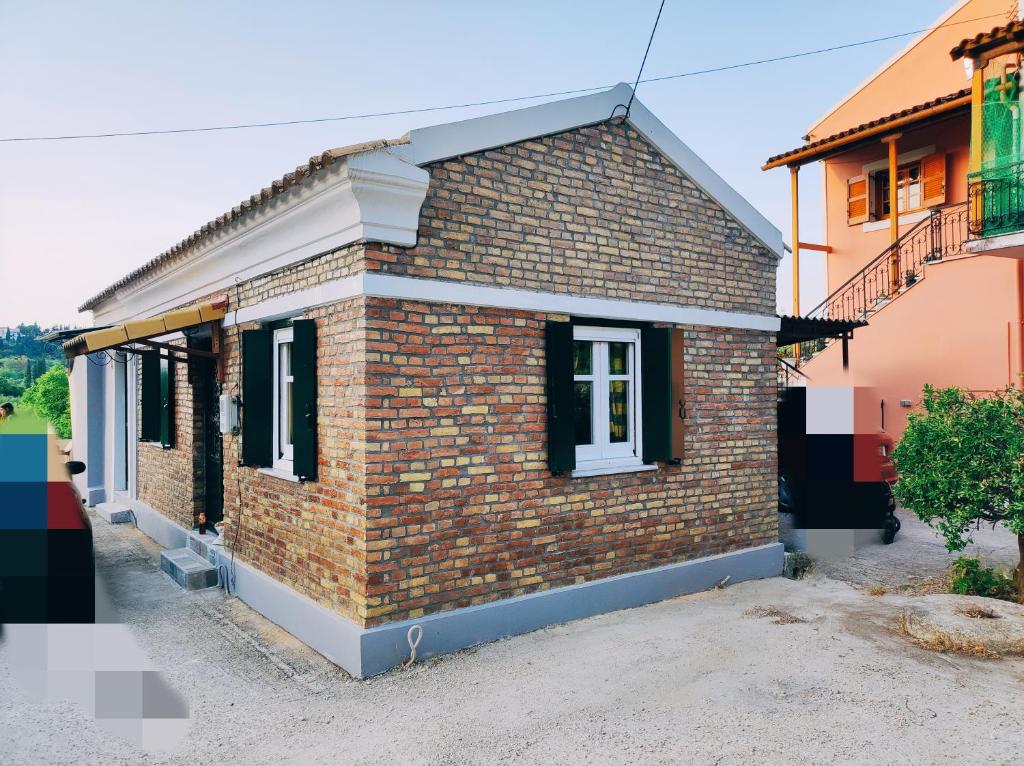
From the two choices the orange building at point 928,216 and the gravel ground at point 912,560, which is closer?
the gravel ground at point 912,560

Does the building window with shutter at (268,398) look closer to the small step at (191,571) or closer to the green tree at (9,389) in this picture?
the small step at (191,571)

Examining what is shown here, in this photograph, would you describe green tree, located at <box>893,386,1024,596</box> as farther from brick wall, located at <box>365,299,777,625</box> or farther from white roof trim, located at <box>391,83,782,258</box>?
white roof trim, located at <box>391,83,782,258</box>

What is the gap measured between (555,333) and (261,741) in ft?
12.3

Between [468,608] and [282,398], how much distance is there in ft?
9.04

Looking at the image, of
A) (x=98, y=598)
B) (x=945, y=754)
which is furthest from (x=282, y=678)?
(x=945, y=754)

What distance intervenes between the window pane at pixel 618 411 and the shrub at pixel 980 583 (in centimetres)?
376

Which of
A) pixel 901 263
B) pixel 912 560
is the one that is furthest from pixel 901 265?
pixel 912 560

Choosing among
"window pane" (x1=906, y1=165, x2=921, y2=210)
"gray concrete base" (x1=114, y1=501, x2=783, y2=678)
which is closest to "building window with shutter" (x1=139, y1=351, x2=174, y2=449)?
"gray concrete base" (x1=114, y1=501, x2=783, y2=678)

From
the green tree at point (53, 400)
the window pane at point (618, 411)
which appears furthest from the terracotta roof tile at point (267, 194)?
the green tree at point (53, 400)

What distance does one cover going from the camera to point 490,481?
18.6ft

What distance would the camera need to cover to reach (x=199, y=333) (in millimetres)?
8453

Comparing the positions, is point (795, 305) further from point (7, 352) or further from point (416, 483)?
point (7, 352)

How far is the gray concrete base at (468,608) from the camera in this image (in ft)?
16.8

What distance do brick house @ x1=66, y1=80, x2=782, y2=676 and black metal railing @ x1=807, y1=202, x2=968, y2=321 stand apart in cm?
689
